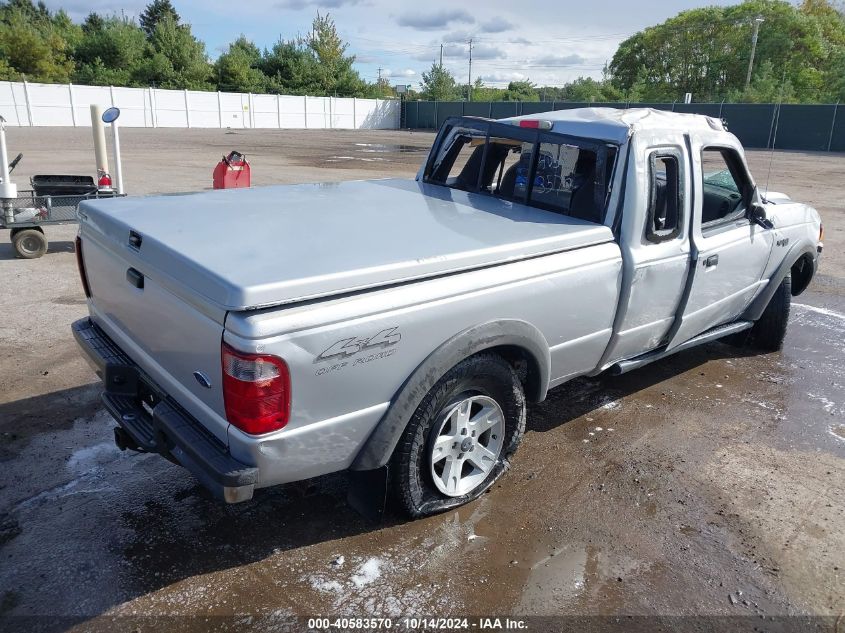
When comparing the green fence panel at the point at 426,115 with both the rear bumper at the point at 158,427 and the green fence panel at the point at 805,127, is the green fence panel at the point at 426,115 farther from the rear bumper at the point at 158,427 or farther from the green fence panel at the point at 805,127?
the rear bumper at the point at 158,427

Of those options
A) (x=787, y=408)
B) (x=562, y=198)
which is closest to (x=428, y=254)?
(x=562, y=198)

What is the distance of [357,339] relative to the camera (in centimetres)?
258

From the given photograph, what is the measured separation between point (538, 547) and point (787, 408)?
2701mm

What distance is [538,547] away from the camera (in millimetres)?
3229

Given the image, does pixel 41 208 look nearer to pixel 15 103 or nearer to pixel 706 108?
pixel 15 103

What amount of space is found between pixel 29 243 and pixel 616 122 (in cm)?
741

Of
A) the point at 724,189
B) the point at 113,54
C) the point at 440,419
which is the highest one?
the point at 113,54

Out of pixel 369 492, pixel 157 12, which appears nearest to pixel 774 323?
pixel 369 492

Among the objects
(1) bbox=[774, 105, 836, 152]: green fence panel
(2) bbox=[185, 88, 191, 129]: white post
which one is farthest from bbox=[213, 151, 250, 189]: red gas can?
(2) bbox=[185, 88, 191, 129]: white post

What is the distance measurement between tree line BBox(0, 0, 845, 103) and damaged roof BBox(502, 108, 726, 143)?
44708 mm

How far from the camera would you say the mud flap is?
3.03m

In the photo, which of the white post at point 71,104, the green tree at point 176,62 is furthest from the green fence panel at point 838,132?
the green tree at point 176,62

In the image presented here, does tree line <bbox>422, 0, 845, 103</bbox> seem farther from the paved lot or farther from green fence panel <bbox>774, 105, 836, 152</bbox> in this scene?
the paved lot

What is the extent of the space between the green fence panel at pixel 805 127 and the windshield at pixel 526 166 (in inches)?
1504
